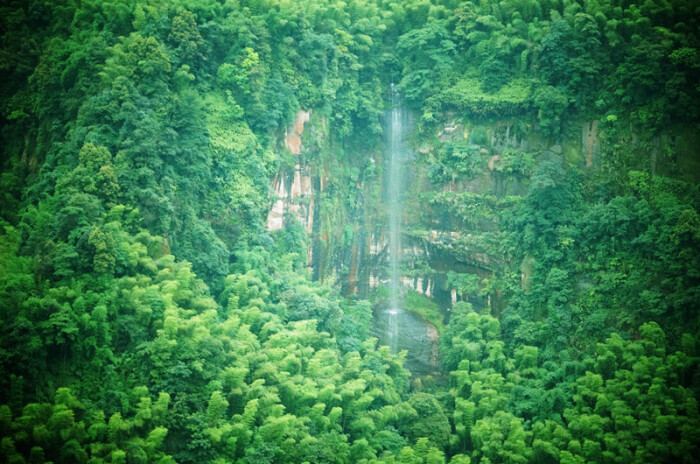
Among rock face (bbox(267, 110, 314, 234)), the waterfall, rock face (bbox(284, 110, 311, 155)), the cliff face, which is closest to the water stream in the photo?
the waterfall

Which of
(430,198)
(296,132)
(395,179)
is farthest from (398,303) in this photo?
(296,132)

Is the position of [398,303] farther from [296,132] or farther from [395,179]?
[296,132]

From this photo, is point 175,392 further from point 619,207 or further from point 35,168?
point 619,207

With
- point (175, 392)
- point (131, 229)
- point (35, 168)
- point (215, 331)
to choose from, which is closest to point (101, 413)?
point (175, 392)

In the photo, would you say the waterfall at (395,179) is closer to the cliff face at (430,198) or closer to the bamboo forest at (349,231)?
the bamboo forest at (349,231)

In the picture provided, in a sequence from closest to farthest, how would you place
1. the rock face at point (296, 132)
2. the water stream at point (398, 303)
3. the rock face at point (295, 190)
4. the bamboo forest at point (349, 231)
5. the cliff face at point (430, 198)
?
the bamboo forest at point (349, 231)
the rock face at point (295, 190)
the cliff face at point (430, 198)
the rock face at point (296, 132)
the water stream at point (398, 303)

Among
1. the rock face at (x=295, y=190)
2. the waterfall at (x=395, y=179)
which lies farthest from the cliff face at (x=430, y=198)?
the waterfall at (x=395, y=179)
